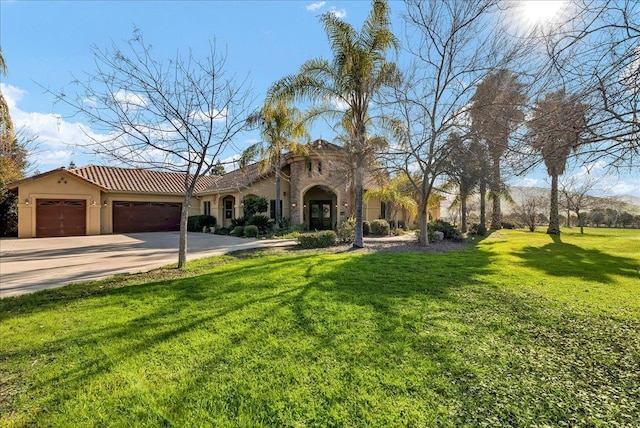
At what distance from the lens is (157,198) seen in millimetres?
24875

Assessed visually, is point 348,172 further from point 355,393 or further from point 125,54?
point 355,393

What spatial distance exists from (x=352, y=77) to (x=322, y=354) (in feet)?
38.6

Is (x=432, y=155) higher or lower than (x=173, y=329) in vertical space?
higher

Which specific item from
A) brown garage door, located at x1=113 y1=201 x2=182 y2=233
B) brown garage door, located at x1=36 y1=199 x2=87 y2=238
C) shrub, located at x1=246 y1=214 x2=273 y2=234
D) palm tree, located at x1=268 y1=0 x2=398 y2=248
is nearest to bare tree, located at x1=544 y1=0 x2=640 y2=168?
palm tree, located at x1=268 y1=0 x2=398 y2=248

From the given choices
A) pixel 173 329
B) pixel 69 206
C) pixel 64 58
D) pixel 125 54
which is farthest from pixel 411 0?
pixel 69 206

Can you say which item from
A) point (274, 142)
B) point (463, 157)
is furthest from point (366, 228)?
point (463, 157)

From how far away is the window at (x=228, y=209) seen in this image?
24.7m

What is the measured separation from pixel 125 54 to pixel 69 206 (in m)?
17.8

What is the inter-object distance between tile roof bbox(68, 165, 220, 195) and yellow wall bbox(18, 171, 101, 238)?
68cm

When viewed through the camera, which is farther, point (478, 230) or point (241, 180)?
point (241, 180)

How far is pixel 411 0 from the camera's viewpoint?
11.4m

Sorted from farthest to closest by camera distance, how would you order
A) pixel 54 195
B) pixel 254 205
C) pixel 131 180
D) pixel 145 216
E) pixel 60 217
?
pixel 131 180
pixel 145 216
pixel 254 205
pixel 60 217
pixel 54 195

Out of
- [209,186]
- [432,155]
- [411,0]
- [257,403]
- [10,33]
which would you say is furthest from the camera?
[209,186]

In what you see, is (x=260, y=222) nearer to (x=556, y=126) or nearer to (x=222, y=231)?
(x=222, y=231)
